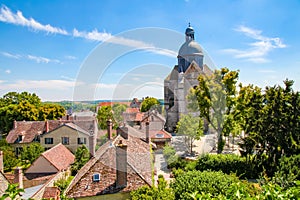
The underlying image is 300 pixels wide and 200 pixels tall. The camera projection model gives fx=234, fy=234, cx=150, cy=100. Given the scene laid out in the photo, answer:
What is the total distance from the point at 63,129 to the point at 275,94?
21.3 meters

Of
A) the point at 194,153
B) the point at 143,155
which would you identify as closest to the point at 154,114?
the point at 194,153

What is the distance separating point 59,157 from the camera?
20.2 metres

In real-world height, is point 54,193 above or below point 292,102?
below

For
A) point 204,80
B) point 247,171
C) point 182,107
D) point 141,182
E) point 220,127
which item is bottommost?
point 247,171

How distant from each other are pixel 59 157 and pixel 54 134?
22.8 ft

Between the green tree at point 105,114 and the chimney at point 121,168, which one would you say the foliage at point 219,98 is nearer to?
the green tree at point 105,114

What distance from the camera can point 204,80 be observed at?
20.2 m

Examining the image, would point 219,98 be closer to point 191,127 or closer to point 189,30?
point 191,127

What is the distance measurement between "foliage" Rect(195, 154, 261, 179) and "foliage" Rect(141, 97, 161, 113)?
34.6ft

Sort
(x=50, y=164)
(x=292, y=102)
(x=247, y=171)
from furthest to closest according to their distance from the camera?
(x=50, y=164), (x=247, y=171), (x=292, y=102)

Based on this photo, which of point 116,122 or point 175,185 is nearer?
point 175,185

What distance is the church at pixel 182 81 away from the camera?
28.8 meters

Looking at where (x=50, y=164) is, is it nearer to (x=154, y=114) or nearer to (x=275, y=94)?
(x=154, y=114)

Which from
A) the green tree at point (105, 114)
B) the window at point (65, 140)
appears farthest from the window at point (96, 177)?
the window at point (65, 140)
